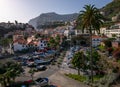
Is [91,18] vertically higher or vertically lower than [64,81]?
higher

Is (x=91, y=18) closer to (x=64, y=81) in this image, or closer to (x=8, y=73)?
(x=64, y=81)

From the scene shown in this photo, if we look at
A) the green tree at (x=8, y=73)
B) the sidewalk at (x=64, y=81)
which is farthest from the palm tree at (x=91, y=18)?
the green tree at (x=8, y=73)

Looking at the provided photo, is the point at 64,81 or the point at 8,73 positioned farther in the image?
the point at 64,81

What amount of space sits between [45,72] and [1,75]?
64.0ft

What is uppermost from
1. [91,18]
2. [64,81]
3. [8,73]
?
[91,18]

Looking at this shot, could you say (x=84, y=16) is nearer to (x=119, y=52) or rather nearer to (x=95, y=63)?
(x=95, y=63)

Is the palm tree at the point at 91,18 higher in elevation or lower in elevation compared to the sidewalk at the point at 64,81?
higher

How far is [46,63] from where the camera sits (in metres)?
79.9

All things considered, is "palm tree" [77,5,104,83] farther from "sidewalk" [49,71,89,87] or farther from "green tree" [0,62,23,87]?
"green tree" [0,62,23,87]

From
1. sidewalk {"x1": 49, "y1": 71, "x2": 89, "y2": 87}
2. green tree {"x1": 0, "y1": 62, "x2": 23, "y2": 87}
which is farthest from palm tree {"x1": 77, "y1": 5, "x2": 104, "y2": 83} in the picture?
green tree {"x1": 0, "y1": 62, "x2": 23, "y2": 87}

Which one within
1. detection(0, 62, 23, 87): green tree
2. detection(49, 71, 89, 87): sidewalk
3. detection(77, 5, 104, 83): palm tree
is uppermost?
detection(77, 5, 104, 83): palm tree

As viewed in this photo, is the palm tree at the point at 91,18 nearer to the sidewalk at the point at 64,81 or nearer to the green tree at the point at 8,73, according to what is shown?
the sidewalk at the point at 64,81

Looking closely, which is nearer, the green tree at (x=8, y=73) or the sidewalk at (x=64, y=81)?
the green tree at (x=8, y=73)

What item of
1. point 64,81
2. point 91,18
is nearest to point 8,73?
point 64,81
